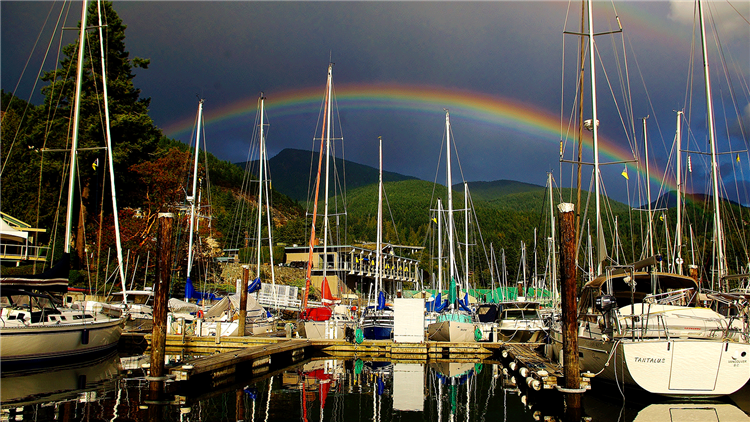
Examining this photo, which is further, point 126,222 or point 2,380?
point 126,222

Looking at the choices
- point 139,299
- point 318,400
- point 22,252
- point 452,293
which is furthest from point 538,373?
point 22,252

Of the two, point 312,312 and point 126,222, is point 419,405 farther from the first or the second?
point 126,222

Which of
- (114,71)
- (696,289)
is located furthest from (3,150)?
(696,289)

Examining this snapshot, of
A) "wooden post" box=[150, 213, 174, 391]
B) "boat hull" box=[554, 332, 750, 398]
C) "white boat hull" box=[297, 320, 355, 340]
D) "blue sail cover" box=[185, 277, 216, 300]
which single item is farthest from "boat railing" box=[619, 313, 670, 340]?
"blue sail cover" box=[185, 277, 216, 300]

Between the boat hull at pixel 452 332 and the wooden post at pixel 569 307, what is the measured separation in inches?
557

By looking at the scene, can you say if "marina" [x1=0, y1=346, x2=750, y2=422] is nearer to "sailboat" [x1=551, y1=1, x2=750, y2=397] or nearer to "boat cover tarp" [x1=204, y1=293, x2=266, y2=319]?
"sailboat" [x1=551, y1=1, x2=750, y2=397]

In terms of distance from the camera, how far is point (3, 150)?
5828 cm

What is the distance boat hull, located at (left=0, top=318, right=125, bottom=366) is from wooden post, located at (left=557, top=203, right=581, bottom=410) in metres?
19.1

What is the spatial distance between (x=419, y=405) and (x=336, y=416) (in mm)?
2955

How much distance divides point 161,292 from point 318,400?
20.5ft

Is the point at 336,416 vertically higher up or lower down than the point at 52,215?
lower down

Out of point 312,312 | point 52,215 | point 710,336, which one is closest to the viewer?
point 710,336

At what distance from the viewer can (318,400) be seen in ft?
55.4

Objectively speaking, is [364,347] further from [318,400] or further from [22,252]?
[22,252]
